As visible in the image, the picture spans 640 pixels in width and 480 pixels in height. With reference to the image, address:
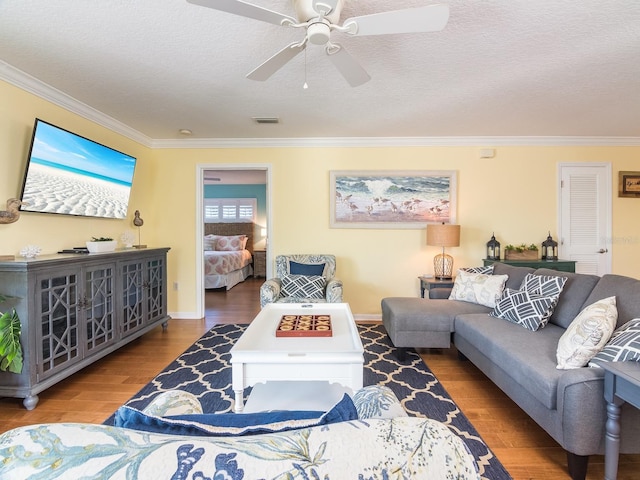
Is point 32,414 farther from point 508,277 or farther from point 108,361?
point 508,277

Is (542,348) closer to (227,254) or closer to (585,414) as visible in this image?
(585,414)

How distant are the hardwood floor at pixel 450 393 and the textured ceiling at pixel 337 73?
7.94 ft

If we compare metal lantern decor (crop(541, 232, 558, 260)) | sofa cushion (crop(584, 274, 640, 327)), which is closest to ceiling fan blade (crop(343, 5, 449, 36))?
sofa cushion (crop(584, 274, 640, 327))

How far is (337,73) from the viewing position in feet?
8.16

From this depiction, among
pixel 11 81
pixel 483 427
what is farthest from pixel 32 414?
pixel 483 427

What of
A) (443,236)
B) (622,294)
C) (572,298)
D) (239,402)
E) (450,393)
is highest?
(443,236)

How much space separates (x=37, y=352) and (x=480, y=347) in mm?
3037

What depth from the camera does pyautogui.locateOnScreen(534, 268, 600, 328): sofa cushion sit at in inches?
87.7

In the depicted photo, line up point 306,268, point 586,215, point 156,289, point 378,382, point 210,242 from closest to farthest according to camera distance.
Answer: point 378,382 < point 156,289 < point 306,268 < point 586,215 < point 210,242

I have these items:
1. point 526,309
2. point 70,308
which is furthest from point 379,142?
point 70,308

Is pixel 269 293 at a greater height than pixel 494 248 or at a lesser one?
lesser

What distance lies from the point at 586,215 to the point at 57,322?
582 cm

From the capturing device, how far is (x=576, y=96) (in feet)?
9.44

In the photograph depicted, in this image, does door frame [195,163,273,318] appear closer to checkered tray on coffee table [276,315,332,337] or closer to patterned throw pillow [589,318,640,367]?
checkered tray on coffee table [276,315,332,337]
